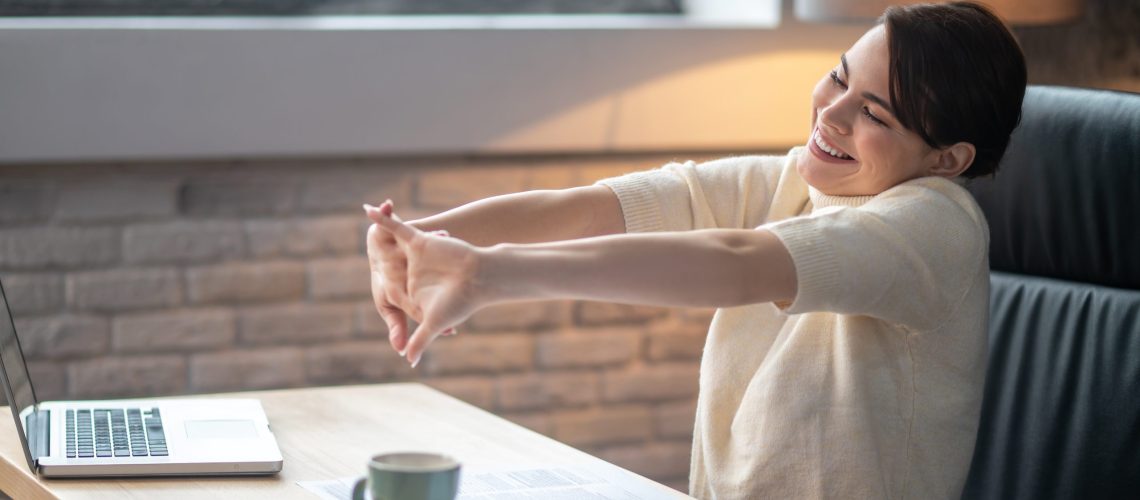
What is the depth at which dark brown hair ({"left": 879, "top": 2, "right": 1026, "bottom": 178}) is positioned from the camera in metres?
1.31

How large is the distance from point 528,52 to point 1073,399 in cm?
124

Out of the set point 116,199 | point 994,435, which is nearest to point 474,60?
point 116,199

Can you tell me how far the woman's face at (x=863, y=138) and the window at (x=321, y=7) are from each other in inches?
53.5

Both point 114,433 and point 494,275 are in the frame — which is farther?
point 114,433

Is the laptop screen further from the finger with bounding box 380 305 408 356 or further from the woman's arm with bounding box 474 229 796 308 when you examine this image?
the woman's arm with bounding box 474 229 796 308

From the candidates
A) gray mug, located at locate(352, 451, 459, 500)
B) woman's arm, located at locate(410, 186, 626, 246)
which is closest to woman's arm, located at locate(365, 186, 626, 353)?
woman's arm, located at locate(410, 186, 626, 246)

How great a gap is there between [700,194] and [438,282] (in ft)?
1.58

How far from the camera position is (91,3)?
8.07 feet

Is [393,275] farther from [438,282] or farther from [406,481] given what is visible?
[406,481]

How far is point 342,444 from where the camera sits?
146 centimetres

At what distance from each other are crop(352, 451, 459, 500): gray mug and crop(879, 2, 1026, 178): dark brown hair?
609mm

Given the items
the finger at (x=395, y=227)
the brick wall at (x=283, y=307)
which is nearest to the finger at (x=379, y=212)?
the finger at (x=395, y=227)

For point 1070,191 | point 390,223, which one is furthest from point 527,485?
point 1070,191

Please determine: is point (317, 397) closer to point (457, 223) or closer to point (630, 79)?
point (457, 223)
